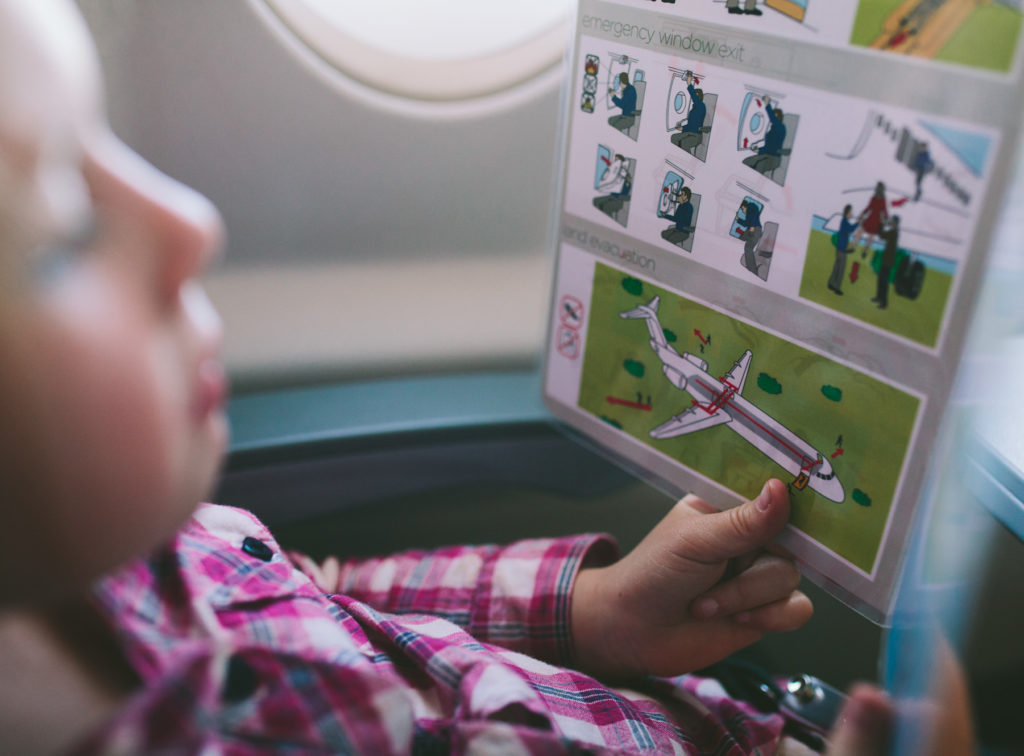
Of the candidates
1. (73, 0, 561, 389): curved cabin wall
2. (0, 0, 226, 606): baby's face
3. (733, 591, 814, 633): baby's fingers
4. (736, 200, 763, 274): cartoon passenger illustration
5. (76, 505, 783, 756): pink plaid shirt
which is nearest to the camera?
(0, 0, 226, 606): baby's face

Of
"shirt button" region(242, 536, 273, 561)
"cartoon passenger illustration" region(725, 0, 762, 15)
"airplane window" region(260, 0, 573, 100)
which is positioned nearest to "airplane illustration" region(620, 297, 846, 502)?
"cartoon passenger illustration" region(725, 0, 762, 15)

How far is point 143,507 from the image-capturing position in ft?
1.23

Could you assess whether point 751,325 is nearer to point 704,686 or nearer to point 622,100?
point 622,100

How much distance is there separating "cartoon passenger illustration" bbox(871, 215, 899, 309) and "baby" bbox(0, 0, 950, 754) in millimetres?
158

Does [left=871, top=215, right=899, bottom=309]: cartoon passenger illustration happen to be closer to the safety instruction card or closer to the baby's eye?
the safety instruction card

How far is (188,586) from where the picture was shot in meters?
0.54

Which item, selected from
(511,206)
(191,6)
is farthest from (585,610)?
(191,6)

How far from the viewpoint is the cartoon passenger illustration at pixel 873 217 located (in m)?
0.48

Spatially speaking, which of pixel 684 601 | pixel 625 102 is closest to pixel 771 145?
pixel 625 102

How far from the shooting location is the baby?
34 centimetres

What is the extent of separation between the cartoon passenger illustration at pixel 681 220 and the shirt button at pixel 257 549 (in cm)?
39

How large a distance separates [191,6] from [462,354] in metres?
0.53

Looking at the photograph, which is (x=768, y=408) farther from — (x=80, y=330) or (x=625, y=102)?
(x=80, y=330)

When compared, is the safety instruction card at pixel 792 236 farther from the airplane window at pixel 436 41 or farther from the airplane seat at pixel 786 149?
the airplane window at pixel 436 41
